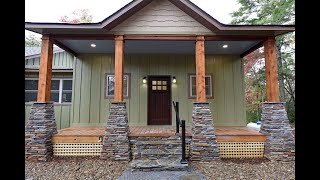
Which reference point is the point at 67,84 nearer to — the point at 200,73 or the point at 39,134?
the point at 39,134

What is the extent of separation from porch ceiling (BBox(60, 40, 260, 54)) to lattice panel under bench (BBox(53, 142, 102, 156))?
10.4 ft

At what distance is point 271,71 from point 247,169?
2.83 meters

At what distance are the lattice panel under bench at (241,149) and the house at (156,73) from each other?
237 millimetres

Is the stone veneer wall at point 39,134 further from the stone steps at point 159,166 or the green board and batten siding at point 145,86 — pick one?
the stone steps at point 159,166

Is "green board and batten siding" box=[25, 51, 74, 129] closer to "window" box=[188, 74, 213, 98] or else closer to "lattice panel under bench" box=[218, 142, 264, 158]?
"window" box=[188, 74, 213, 98]

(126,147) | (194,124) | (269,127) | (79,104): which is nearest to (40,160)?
(126,147)

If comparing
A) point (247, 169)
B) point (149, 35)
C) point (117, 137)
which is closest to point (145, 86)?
point (149, 35)

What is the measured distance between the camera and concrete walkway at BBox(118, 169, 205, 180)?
13.4ft

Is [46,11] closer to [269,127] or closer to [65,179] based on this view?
[65,179]

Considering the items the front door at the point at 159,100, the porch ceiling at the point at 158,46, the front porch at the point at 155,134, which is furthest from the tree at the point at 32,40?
the front porch at the point at 155,134

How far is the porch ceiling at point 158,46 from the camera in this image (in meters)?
6.63

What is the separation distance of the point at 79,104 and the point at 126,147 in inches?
132

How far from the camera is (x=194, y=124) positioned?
18.1 feet
